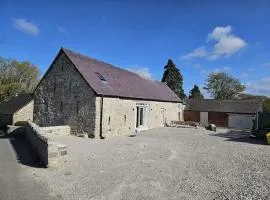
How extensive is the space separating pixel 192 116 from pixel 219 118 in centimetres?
388

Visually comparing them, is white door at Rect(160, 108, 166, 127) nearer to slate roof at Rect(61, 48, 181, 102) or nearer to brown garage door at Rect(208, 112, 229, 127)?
slate roof at Rect(61, 48, 181, 102)

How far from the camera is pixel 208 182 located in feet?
24.1

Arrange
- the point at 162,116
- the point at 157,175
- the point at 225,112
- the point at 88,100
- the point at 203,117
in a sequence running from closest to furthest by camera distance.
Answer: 1. the point at 157,175
2. the point at 88,100
3. the point at 162,116
4. the point at 225,112
5. the point at 203,117

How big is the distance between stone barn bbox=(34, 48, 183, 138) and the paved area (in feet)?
19.8

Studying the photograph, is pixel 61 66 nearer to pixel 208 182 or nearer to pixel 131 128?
A: pixel 131 128

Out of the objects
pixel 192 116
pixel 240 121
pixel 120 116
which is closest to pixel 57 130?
pixel 120 116

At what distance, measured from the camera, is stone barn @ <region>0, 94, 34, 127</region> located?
996 inches

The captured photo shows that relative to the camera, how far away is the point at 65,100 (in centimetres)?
1814

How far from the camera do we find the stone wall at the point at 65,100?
16.7 meters

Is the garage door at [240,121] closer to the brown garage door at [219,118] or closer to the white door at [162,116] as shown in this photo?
the brown garage door at [219,118]

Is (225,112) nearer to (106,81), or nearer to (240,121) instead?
(240,121)

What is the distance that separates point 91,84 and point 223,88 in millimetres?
44402

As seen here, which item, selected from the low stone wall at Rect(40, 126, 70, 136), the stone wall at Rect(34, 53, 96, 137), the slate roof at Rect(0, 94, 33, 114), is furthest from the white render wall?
the slate roof at Rect(0, 94, 33, 114)

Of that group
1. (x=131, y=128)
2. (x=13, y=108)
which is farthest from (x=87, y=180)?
(x=13, y=108)
